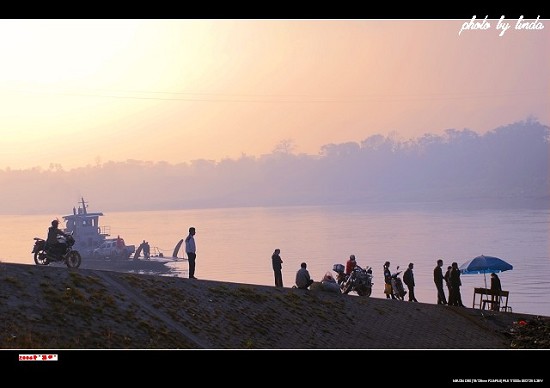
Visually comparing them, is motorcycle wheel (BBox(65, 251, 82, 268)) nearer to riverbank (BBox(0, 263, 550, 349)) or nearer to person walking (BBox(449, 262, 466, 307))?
riverbank (BBox(0, 263, 550, 349))

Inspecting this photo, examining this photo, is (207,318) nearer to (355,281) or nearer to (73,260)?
(73,260)

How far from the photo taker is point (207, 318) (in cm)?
2169

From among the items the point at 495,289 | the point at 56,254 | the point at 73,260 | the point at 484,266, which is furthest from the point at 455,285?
the point at 56,254

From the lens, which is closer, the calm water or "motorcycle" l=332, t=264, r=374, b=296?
"motorcycle" l=332, t=264, r=374, b=296

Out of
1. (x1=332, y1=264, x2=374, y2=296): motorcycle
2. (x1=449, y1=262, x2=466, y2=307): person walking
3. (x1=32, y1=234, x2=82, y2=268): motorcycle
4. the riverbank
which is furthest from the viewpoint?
(x1=332, y1=264, x2=374, y2=296): motorcycle

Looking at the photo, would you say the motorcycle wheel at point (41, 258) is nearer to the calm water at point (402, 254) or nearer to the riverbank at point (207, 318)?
the riverbank at point (207, 318)

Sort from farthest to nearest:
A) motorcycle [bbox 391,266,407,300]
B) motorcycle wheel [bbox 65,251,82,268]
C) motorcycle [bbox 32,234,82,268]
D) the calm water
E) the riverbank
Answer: the calm water, motorcycle [bbox 391,266,407,300], motorcycle wheel [bbox 65,251,82,268], motorcycle [bbox 32,234,82,268], the riverbank

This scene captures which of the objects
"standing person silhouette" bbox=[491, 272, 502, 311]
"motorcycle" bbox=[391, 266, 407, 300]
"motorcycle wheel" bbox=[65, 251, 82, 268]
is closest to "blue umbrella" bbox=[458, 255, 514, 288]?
"standing person silhouette" bbox=[491, 272, 502, 311]

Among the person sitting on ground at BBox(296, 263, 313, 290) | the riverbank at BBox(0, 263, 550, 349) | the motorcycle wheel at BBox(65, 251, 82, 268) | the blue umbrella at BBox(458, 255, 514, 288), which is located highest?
the motorcycle wheel at BBox(65, 251, 82, 268)

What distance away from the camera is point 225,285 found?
24.5 metres

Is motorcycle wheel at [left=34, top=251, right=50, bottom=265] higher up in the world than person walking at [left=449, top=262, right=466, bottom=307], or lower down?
higher up

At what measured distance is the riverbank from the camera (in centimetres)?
1833

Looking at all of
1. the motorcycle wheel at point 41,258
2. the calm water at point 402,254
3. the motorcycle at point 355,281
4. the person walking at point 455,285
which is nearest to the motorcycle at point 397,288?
the motorcycle at point 355,281
